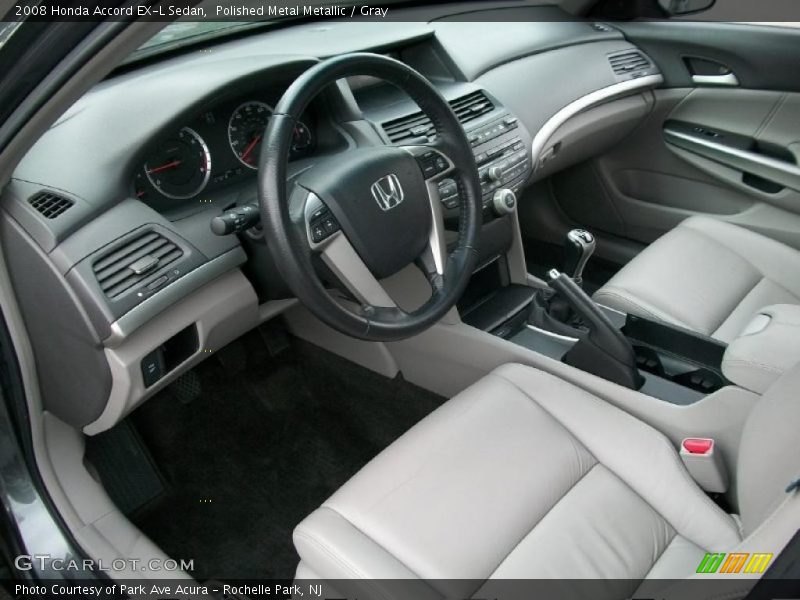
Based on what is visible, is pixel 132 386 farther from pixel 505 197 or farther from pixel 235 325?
pixel 505 197

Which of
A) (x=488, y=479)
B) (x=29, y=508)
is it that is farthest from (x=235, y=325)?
(x=488, y=479)

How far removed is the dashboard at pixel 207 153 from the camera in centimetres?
144

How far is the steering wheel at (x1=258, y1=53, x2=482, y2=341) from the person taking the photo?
1187 millimetres

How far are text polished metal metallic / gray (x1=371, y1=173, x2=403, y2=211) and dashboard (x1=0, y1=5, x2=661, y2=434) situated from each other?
290 millimetres

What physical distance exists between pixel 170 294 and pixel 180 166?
302mm

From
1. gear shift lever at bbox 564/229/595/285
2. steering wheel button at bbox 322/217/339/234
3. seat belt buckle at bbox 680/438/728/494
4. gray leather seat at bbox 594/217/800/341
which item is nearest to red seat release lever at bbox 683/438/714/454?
seat belt buckle at bbox 680/438/728/494

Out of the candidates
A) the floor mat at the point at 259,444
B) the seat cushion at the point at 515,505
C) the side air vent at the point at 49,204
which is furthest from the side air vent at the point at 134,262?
the floor mat at the point at 259,444

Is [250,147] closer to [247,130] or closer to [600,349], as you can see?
[247,130]

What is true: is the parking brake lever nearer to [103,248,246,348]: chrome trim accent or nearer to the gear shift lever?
the gear shift lever

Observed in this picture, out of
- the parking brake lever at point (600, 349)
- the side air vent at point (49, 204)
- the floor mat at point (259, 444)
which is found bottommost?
the floor mat at point (259, 444)

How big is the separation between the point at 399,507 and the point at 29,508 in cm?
74

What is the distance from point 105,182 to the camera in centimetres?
131

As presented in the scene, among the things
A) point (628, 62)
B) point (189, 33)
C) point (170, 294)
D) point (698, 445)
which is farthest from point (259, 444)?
point (628, 62)

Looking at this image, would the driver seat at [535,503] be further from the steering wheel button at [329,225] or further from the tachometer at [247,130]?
the tachometer at [247,130]
